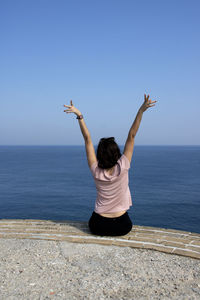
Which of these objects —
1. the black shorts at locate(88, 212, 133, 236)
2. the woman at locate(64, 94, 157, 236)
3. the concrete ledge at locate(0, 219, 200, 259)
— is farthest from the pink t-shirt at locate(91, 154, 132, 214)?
the concrete ledge at locate(0, 219, 200, 259)

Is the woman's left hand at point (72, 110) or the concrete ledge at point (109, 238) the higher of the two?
the woman's left hand at point (72, 110)

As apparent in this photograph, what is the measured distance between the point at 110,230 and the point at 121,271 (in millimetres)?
1261

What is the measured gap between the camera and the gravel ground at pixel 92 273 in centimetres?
375

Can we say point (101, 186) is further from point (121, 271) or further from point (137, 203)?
point (137, 203)

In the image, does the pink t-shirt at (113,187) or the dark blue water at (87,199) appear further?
the dark blue water at (87,199)

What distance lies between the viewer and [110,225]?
5512 millimetres

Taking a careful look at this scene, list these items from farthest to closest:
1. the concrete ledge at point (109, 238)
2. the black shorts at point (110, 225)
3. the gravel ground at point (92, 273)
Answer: the black shorts at point (110, 225)
the concrete ledge at point (109, 238)
the gravel ground at point (92, 273)

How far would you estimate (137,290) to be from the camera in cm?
380

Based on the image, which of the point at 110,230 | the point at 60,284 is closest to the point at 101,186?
the point at 110,230

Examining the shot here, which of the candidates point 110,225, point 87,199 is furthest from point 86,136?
point 87,199

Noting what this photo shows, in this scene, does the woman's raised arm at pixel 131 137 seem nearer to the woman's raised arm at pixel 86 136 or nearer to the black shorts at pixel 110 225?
the woman's raised arm at pixel 86 136

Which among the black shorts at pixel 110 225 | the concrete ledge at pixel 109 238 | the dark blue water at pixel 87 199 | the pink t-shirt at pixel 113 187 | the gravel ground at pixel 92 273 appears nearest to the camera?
the gravel ground at pixel 92 273

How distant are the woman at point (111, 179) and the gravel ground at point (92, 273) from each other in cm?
48

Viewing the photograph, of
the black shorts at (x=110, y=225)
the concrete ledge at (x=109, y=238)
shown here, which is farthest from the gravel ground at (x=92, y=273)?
Result: the black shorts at (x=110, y=225)
